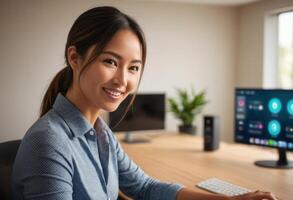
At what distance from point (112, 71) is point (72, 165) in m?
0.30

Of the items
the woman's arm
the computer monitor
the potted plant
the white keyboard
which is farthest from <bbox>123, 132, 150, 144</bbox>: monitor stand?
the woman's arm

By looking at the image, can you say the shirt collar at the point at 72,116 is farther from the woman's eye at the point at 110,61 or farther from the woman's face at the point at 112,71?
the woman's eye at the point at 110,61

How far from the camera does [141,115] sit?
294cm

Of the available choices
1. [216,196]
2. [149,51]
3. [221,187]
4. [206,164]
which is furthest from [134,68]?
[149,51]

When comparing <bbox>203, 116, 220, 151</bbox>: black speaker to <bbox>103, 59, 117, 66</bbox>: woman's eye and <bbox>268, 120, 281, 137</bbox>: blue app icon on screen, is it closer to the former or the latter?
<bbox>268, 120, 281, 137</bbox>: blue app icon on screen

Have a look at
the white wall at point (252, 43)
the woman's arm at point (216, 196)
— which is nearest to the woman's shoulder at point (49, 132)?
the woman's arm at point (216, 196)

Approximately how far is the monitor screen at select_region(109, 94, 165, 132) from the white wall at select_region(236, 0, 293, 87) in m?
1.23

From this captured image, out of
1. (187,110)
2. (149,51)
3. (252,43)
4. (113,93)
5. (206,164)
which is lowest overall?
(206,164)

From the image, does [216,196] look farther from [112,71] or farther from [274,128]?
[274,128]

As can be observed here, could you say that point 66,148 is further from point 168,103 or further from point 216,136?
point 168,103

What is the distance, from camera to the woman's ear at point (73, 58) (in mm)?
1099

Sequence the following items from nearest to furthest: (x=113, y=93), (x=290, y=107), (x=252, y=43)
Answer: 1. (x=113, y=93)
2. (x=290, y=107)
3. (x=252, y=43)

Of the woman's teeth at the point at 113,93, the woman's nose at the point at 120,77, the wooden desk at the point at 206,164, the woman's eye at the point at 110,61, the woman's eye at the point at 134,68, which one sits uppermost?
the woman's eye at the point at 110,61

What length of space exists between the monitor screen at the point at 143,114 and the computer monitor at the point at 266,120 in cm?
90
